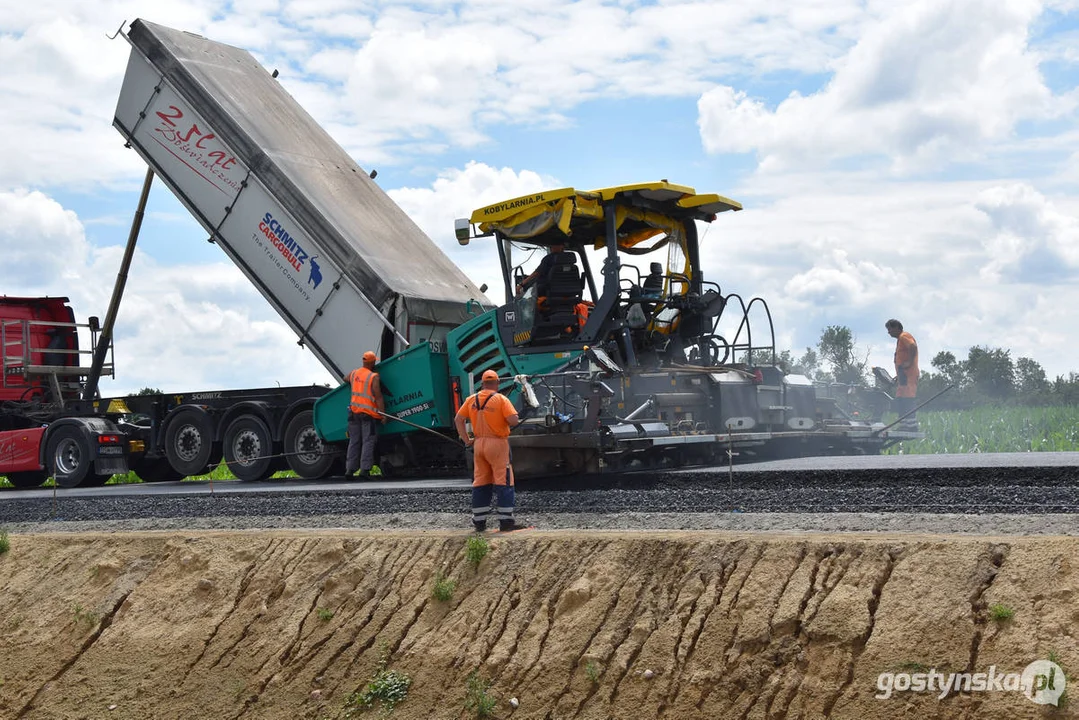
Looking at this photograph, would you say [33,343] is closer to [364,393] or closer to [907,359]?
[364,393]

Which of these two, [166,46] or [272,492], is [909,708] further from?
[166,46]

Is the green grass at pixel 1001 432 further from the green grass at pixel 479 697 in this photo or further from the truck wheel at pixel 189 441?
the green grass at pixel 479 697

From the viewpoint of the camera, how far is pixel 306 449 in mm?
15117

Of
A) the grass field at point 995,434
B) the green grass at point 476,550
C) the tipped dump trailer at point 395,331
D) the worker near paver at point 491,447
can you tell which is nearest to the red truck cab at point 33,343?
the tipped dump trailer at point 395,331

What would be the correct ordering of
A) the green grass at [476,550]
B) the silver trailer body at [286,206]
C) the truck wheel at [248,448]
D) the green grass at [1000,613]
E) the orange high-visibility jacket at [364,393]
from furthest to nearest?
the truck wheel at [248,448] → the silver trailer body at [286,206] → the orange high-visibility jacket at [364,393] → the green grass at [476,550] → the green grass at [1000,613]

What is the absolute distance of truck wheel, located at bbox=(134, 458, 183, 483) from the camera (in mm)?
17375

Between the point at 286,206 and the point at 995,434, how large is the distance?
12212 mm

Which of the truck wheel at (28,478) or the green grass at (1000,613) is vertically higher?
the truck wheel at (28,478)

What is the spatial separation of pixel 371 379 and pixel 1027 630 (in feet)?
30.5

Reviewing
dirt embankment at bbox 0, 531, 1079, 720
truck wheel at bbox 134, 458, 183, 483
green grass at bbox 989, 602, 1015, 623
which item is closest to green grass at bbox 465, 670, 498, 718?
dirt embankment at bbox 0, 531, 1079, 720

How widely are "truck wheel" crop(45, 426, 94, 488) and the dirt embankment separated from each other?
7.34 m

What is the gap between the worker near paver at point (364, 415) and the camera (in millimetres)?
13742

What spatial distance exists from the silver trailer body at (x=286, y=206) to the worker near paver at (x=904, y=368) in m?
5.11

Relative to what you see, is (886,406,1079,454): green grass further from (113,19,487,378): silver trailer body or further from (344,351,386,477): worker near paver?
(344,351,386,477): worker near paver
